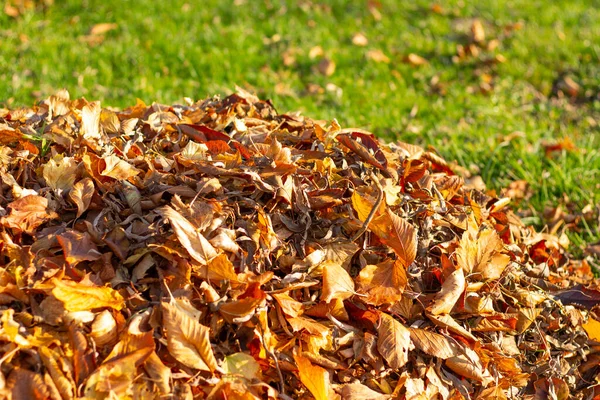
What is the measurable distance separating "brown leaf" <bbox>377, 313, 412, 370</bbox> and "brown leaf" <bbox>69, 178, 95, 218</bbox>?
931 millimetres

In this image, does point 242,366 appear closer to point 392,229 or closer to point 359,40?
point 392,229

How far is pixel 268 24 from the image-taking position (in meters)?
5.30

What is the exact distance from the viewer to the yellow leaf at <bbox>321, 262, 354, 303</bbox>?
6.08 ft

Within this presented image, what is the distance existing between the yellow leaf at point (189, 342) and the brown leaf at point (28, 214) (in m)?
0.51

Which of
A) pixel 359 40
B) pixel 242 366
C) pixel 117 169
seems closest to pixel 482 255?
pixel 242 366

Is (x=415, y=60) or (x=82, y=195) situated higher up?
(x=82, y=195)

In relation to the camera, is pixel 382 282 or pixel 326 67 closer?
pixel 382 282

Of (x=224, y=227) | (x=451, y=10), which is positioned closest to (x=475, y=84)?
(x=451, y=10)

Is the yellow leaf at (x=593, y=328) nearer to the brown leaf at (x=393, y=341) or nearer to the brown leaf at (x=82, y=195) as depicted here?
the brown leaf at (x=393, y=341)

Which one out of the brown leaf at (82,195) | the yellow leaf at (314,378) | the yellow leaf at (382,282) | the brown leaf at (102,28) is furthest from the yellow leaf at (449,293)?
the brown leaf at (102,28)

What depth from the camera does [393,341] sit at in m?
1.84

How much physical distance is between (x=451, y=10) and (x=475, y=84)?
1355 mm

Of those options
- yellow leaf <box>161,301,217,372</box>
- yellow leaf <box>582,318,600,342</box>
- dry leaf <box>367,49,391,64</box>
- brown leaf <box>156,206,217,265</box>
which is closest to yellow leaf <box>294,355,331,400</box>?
yellow leaf <box>161,301,217,372</box>

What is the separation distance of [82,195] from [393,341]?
1003mm
